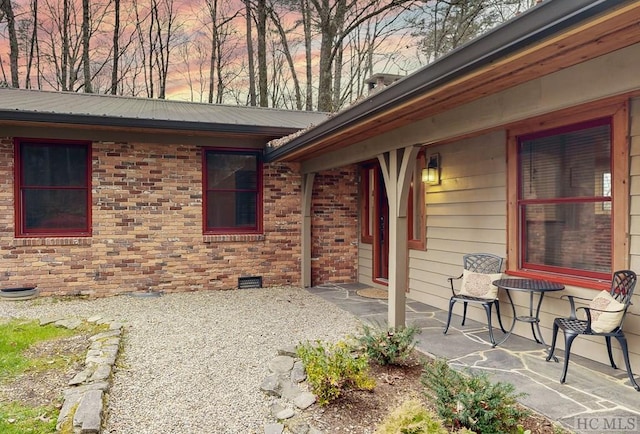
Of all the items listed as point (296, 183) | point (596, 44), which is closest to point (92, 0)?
point (296, 183)

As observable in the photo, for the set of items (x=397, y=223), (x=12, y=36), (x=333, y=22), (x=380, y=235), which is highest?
(x=333, y=22)

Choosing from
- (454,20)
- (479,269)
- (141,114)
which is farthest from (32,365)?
(454,20)

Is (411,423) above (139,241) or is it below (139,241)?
below

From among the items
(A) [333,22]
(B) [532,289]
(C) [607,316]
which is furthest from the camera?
(A) [333,22]

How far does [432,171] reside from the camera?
561 centimetres

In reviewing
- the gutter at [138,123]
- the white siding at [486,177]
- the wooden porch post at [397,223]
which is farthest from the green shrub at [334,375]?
the gutter at [138,123]

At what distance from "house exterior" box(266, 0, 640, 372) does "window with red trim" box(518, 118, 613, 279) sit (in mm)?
10

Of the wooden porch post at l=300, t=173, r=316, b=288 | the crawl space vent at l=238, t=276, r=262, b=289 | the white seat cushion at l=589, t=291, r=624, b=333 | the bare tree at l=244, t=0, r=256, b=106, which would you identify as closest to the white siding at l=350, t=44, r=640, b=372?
the white seat cushion at l=589, t=291, r=624, b=333

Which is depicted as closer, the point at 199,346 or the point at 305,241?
the point at 199,346

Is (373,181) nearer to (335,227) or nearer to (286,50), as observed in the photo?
(335,227)

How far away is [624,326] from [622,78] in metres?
2.13

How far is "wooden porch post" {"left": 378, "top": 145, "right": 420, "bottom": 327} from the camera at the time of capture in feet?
13.4

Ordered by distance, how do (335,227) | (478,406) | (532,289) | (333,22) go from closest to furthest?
(478,406) → (532,289) → (335,227) → (333,22)

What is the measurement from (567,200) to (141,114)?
5.92 m
